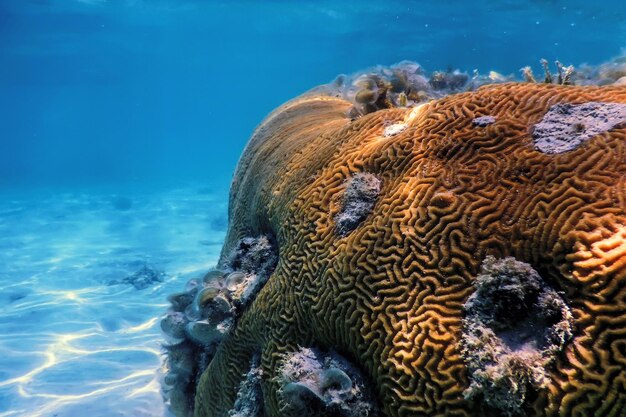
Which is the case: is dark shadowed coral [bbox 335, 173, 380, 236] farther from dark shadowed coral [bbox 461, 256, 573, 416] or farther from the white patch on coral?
dark shadowed coral [bbox 461, 256, 573, 416]

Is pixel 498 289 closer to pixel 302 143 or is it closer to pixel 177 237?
pixel 302 143

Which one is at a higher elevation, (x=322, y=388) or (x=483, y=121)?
(x=483, y=121)

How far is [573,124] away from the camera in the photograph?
249cm

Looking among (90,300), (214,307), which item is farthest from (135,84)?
(214,307)

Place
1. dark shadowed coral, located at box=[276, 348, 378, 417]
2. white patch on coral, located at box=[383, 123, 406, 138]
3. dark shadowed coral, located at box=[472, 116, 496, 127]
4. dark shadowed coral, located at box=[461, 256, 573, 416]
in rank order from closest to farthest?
1. dark shadowed coral, located at box=[461, 256, 573, 416]
2. dark shadowed coral, located at box=[276, 348, 378, 417]
3. dark shadowed coral, located at box=[472, 116, 496, 127]
4. white patch on coral, located at box=[383, 123, 406, 138]

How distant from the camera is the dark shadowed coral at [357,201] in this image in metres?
2.96

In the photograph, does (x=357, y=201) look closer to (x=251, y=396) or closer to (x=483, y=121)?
(x=483, y=121)

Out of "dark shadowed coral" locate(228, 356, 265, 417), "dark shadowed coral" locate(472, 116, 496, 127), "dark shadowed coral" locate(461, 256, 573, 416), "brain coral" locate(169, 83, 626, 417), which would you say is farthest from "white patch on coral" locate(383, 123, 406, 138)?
"dark shadowed coral" locate(228, 356, 265, 417)

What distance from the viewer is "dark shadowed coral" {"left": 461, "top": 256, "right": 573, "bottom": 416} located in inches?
76.4

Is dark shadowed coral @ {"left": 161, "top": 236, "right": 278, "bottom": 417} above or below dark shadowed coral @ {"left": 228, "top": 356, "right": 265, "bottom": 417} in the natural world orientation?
above

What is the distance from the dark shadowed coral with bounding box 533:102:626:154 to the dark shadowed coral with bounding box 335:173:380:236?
3.49 ft

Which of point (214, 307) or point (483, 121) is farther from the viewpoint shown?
point (214, 307)

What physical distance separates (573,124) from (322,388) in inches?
83.7

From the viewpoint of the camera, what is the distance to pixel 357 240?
2816 millimetres
